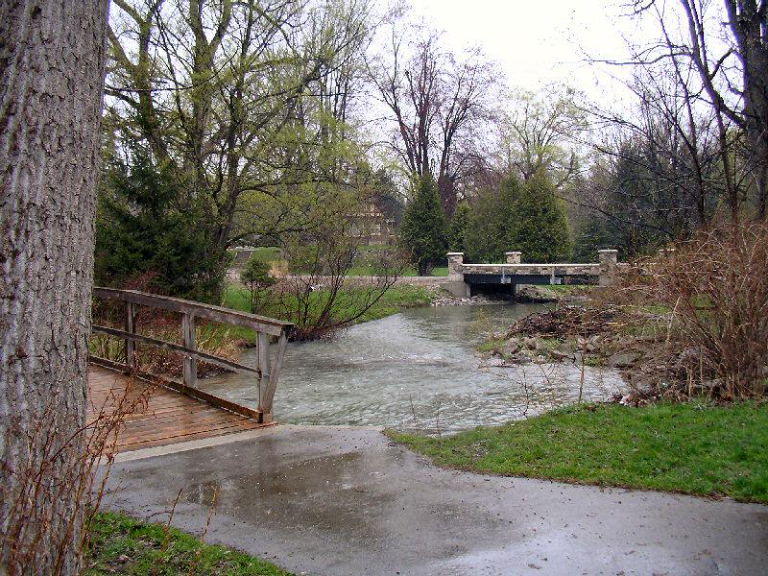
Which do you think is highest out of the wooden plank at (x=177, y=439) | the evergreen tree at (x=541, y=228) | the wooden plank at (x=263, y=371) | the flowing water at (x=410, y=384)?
the evergreen tree at (x=541, y=228)

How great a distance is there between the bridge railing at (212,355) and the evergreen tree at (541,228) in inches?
1200

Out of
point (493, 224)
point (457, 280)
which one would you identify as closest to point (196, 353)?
point (457, 280)

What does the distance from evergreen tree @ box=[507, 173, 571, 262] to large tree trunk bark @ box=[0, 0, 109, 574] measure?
1419 inches

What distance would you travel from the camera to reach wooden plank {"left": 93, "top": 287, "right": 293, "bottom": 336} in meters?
7.32

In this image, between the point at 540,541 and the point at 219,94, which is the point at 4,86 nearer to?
the point at 540,541

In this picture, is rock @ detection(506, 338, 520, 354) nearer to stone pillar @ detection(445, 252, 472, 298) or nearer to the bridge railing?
the bridge railing

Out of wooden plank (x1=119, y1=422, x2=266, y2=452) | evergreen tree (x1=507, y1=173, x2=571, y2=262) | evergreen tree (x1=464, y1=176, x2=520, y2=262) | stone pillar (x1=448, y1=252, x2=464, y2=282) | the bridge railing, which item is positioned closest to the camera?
wooden plank (x1=119, y1=422, x2=266, y2=452)

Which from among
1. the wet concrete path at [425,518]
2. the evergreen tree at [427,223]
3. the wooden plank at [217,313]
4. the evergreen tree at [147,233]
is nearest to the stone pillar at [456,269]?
the evergreen tree at [427,223]

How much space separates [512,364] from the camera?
14.9m

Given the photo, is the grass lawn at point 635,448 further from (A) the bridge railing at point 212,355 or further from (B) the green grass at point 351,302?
→ (B) the green grass at point 351,302

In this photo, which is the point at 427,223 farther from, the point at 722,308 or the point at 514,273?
the point at 722,308

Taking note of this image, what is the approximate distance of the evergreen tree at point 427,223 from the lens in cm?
4341

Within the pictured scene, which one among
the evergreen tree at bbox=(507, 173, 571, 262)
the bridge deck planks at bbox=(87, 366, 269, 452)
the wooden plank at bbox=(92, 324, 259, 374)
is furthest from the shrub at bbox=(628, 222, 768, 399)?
the evergreen tree at bbox=(507, 173, 571, 262)

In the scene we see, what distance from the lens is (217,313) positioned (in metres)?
7.90
